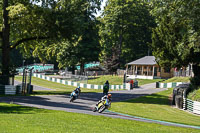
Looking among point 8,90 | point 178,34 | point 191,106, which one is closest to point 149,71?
point 178,34

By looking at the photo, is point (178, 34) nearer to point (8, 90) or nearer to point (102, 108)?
point (102, 108)

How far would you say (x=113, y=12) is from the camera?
64688 millimetres

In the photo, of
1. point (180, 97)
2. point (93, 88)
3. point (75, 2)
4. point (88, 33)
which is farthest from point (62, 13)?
point (88, 33)

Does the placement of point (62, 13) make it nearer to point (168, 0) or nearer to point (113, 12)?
point (168, 0)

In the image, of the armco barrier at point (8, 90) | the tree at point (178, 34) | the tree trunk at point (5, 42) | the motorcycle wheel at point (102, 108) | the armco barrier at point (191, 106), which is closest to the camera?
the motorcycle wheel at point (102, 108)

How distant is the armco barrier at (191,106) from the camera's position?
22.8 m

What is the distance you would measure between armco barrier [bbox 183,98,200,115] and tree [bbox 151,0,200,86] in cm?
464

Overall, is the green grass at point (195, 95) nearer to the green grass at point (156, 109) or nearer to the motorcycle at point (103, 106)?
the green grass at point (156, 109)

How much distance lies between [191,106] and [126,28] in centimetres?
4501

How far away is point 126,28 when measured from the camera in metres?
66.8

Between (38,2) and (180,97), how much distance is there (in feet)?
60.9

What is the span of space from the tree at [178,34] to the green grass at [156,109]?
4521mm

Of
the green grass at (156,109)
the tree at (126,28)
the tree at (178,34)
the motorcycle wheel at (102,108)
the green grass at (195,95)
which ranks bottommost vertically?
the green grass at (156,109)

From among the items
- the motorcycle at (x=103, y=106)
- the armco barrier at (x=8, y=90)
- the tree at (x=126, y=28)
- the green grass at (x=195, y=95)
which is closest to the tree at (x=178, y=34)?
the green grass at (x=195, y=95)
